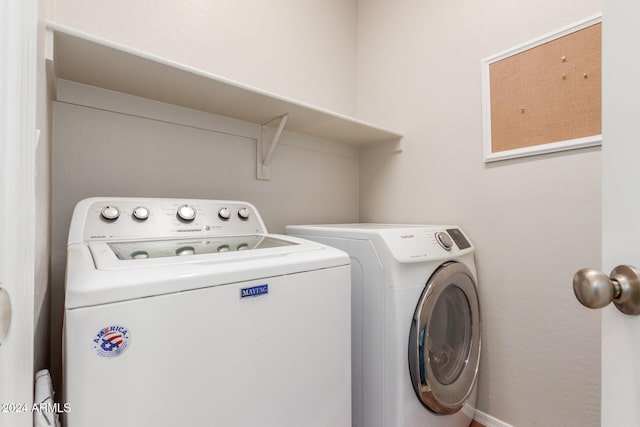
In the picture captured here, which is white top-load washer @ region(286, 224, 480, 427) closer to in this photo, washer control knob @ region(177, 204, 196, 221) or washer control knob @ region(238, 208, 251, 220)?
washer control knob @ region(238, 208, 251, 220)

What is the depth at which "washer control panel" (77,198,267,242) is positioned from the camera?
0.99 metres

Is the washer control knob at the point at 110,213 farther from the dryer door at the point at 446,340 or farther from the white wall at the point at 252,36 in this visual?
the dryer door at the point at 446,340

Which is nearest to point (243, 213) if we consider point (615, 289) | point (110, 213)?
point (110, 213)

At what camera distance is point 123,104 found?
4.09 ft

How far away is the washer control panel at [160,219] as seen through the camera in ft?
3.25

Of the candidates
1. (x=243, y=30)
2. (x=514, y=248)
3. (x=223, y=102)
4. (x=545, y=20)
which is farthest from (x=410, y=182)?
(x=243, y=30)

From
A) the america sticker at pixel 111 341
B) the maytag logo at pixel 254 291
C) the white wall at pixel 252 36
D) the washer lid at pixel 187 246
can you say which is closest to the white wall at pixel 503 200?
the white wall at pixel 252 36

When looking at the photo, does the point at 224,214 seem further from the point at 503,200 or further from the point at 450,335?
the point at 503,200

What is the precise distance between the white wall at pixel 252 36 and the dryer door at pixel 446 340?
1395 mm

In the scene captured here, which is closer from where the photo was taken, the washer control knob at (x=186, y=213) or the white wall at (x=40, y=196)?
the white wall at (x=40, y=196)

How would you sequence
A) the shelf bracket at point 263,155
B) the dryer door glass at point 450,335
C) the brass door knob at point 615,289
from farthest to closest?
the shelf bracket at point 263,155 < the dryer door glass at point 450,335 < the brass door knob at point 615,289

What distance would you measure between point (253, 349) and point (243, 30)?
1.65 meters

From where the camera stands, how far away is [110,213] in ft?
3.32

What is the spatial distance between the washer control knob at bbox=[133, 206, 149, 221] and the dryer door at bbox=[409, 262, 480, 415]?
3.54 ft
